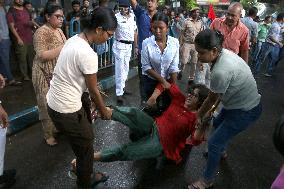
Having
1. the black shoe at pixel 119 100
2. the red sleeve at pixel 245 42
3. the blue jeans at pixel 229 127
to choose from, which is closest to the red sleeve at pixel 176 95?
the blue jeans at pixel 229 127

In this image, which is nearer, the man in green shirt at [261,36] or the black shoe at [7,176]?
the black shoe at [7,176]

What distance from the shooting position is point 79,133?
2607 millimetres

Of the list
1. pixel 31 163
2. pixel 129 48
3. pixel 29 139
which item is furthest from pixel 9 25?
pixel 31 163

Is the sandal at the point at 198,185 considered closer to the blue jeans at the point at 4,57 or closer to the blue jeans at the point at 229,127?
the blue jeans at the point at 229,127

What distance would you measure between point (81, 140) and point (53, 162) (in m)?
1.18

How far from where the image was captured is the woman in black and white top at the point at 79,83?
2355 mm

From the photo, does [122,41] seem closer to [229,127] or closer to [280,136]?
[229,127]

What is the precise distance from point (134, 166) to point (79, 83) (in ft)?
5.01

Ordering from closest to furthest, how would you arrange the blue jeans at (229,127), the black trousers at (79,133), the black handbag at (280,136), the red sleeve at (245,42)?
the black handbag at (280,136) < the black trousers at (79,133) < the blue jeans at (229,127) < the red sleeve at (245,42)

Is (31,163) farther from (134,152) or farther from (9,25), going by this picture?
(9,25)

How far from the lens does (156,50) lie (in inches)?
141

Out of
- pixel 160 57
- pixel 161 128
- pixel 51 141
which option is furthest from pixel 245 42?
pixel 51 141

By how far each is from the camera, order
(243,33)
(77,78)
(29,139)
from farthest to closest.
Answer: (243,33) → (29,139) → (77,78)

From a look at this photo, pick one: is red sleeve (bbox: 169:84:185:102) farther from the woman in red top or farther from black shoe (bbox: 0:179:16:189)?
black shoe (bbox: 0:179:16:189)
